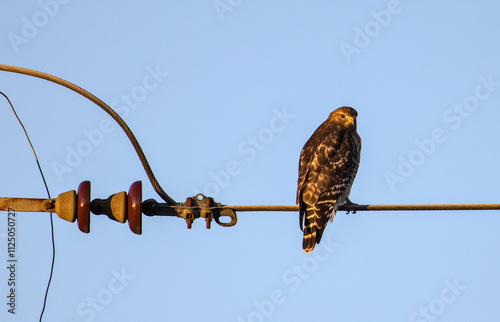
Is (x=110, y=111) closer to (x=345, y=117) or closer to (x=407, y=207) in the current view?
(x=407, y=207)

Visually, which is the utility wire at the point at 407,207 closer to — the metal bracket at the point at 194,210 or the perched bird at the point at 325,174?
the metal bracket at the point at 194,210

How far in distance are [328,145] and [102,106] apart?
4.37m

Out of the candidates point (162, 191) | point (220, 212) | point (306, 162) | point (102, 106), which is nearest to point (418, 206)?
point (220, 212)

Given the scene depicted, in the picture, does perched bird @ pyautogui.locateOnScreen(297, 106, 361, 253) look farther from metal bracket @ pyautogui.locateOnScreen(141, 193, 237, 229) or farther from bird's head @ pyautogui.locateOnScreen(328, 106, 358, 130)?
metal bracket @ pyautogui.locateOnScreen(141, 193, 237, 229)

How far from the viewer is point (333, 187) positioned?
33.8ft

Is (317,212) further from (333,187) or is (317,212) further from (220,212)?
(220,212)

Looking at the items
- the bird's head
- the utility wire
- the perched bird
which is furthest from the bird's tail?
the utility wire

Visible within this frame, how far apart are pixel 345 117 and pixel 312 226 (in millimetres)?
2383

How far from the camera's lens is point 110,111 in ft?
23.2

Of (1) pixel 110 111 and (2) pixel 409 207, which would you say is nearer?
(1) pixel 110 111

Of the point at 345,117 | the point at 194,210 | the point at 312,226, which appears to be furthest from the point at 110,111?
the point at 345,117

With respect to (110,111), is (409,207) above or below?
below

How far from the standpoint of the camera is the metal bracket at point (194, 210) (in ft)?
24.0

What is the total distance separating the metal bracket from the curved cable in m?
0.08
